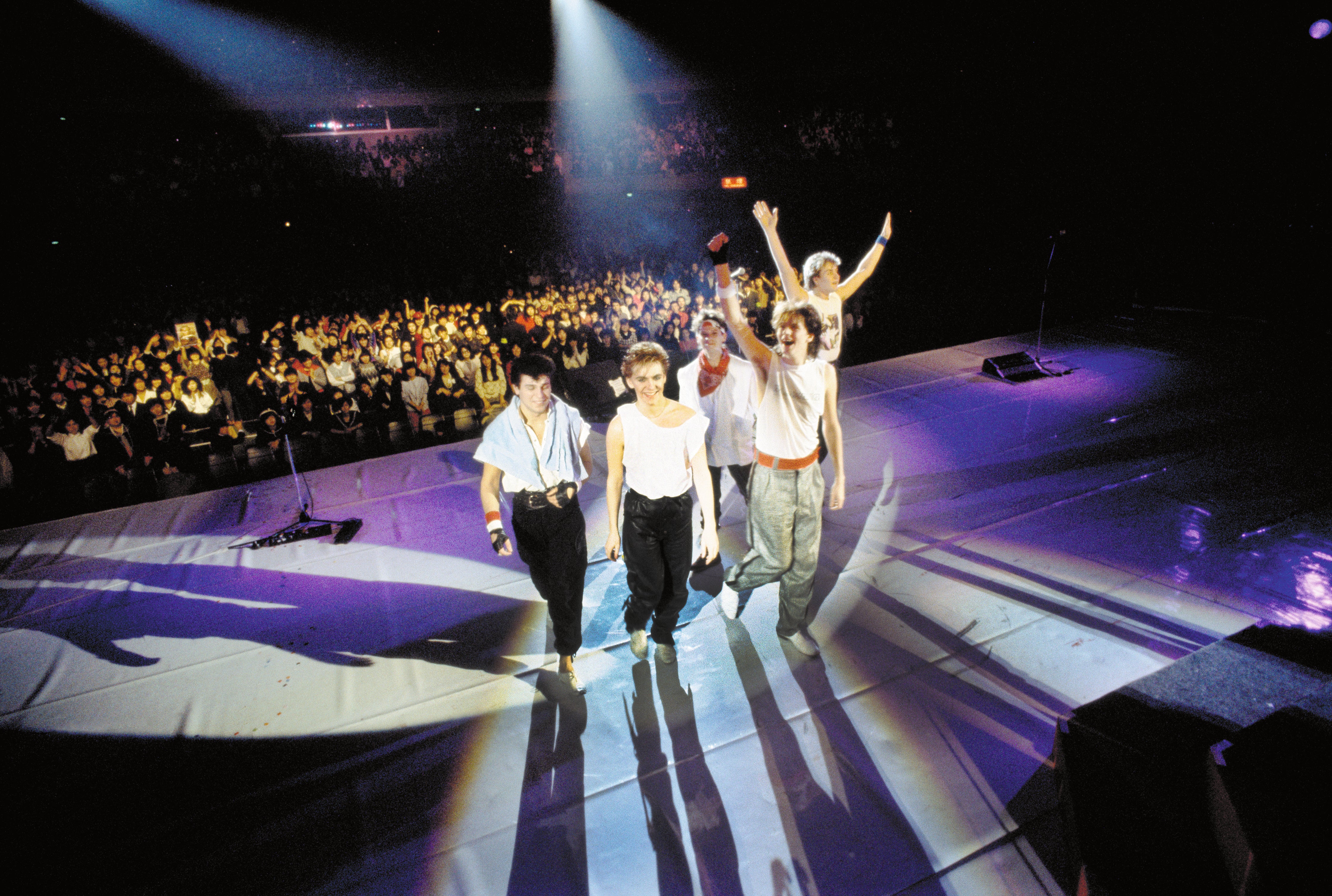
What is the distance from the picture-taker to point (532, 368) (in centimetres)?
223

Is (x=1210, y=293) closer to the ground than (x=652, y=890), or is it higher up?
higher up

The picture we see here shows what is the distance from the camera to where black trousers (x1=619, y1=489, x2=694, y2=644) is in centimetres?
238

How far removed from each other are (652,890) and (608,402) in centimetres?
531

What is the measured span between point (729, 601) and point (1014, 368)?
529 cm

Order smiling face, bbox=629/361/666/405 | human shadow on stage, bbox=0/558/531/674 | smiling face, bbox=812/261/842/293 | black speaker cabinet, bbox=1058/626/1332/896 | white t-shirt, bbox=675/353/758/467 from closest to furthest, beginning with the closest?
black speaker cabinet, bbox=1058/626/1332/896 → smiling face, bbox=629/361/666/405 → human shadow on stage, bbox=0/558/531/674 → white t-shirt, bbox=675/353/758/467 → smiling face, bbox=812/261/842/293

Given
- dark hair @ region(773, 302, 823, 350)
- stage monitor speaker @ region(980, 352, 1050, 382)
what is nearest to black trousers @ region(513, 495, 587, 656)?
dark hair @ region(773, 302, 823, 350)

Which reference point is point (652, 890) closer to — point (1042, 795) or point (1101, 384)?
point (1042, 795)

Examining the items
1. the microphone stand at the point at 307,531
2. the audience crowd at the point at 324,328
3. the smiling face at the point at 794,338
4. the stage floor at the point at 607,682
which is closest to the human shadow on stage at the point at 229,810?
the stage floor at the point at 607,682

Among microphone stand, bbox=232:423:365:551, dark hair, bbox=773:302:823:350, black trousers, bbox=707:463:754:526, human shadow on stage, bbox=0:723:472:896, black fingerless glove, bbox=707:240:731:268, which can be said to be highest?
black fingerless glove, bbox=707:240:731:268

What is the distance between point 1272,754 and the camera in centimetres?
155

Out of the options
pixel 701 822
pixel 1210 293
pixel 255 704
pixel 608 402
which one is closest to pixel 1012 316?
pixel 1210 293

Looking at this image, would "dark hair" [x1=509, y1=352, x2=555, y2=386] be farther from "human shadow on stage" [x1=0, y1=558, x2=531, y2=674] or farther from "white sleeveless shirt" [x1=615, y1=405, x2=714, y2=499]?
"human shadow on stage" [x1=0, y1=558, x2=531, y2=674]

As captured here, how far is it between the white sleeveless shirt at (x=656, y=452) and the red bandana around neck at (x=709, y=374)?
81 centimetres

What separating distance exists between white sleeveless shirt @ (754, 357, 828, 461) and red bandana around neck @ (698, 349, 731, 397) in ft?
2.20
